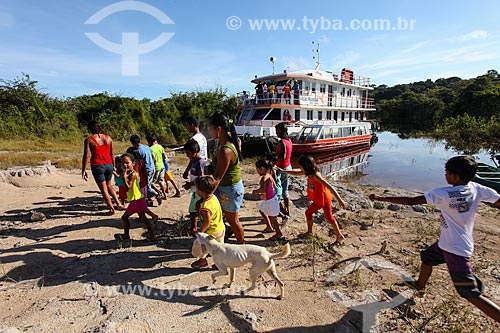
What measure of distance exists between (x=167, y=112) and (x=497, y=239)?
20.5m

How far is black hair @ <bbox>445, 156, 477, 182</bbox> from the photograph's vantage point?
2088 millimetres

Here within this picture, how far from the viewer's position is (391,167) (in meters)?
14.1

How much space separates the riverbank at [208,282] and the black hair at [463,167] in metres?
1.21

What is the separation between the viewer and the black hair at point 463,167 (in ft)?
6.85

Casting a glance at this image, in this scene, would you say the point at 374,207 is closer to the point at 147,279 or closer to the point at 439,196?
the point at 439,196

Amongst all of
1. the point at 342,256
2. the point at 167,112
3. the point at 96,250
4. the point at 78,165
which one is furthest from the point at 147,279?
the point at 167,112

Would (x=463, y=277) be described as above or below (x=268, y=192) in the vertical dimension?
below

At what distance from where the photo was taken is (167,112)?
69.4 ft

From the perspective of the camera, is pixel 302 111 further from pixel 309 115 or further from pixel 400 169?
pixel 400 169

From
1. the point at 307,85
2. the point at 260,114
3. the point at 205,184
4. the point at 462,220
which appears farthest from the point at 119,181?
the point at 307,85

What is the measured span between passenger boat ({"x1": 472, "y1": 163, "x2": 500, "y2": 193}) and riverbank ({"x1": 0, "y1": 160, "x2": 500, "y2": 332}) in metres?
2.65

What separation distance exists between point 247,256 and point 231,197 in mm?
765

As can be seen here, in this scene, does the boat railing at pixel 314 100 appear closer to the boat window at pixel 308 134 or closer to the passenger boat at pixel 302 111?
the passenger boat at pixel 302 111

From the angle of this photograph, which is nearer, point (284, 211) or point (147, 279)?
point (147, 279)
